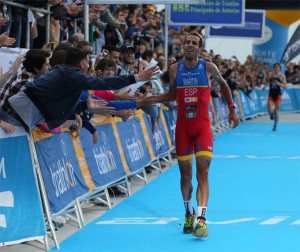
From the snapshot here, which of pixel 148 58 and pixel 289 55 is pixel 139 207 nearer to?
pixel 148 58

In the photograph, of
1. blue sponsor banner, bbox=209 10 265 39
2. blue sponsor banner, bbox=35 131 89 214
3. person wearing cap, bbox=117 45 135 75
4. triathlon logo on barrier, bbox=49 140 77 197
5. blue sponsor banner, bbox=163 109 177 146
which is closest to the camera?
blue sponsor banner, bbox=35 131 89 214

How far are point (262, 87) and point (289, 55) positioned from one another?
3352 mm

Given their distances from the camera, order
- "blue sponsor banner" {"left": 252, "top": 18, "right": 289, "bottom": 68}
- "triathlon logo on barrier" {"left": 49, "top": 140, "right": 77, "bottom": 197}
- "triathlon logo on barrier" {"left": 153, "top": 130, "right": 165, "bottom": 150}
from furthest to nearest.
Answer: "blue sponsor banner" {"left": 252, "top": 18, "right": 289, "bottom": 68}
"triathlon logo on barrier" {"left": 153, "top": 130, "right": 165, "bottom": 150}
"triathlon logo on barrier" {"left": 49, "top": 140, "right": 77, "bottom": 197}

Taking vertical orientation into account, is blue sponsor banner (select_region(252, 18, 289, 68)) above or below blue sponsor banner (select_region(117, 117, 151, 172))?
above

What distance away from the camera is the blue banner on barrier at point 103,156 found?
9.35 m

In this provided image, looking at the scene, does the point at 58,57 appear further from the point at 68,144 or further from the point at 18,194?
the point at 18,194

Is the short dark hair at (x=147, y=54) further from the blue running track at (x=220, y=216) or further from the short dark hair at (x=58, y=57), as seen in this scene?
the short dark hair at (x=58, y=57)

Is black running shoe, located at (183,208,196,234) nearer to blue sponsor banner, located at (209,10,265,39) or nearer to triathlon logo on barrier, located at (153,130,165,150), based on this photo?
triathlon logo on barrier, located at (153,130,165,150)

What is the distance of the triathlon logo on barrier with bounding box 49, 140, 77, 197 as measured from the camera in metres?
7.73

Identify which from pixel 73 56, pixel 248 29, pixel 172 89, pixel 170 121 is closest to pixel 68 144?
pixel 172 89

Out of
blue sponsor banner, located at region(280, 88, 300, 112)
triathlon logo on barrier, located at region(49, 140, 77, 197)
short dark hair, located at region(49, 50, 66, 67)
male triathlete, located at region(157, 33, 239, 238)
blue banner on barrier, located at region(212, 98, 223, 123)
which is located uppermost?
short dark hair, located at region(49, 50, 66, 67)

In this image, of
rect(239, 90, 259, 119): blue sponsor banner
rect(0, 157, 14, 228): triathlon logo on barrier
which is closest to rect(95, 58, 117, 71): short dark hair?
rect(0, 157, 14, 228): triathlon logo on barrier

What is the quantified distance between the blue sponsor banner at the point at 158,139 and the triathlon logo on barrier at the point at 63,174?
15.8 ft

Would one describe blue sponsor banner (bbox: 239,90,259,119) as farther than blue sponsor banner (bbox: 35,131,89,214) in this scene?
Yes
